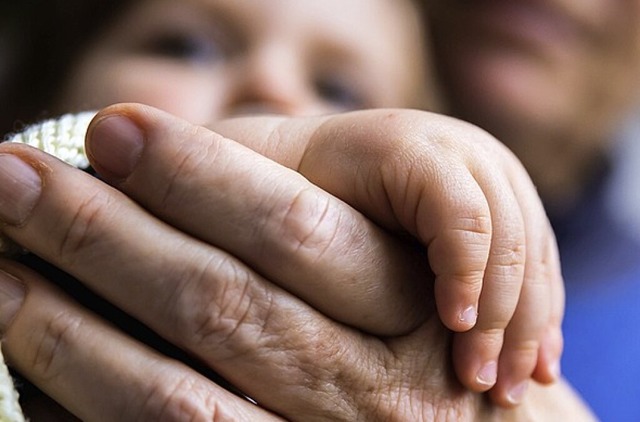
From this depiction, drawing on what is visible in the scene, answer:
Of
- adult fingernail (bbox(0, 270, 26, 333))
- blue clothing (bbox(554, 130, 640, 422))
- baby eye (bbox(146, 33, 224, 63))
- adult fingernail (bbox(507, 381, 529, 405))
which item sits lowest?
blue clothing (bbox(554, 130, 640, 422))

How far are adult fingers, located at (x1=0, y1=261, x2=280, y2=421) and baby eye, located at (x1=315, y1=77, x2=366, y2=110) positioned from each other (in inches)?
17.5

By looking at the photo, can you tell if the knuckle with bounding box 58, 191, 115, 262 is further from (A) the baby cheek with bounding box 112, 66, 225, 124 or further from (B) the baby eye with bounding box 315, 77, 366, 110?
(B) the baby eye with bounding box 315, 77, 366, 110

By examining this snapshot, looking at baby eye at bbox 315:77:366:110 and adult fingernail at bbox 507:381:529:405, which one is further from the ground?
baby eye at bbox 315:77:366:110

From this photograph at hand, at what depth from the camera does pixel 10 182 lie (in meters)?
0.40

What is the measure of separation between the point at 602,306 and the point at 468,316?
0.77m

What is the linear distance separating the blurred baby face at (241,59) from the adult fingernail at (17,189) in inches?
12.9

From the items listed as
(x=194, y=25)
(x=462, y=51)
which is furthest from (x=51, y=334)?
(x=462, y=51)

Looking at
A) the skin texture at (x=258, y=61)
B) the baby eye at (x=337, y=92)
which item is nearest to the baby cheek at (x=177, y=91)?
the skin texture at (x=258, y=61)

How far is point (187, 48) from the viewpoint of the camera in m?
0.78

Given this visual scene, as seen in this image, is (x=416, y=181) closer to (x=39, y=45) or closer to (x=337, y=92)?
(x=337, y=92)

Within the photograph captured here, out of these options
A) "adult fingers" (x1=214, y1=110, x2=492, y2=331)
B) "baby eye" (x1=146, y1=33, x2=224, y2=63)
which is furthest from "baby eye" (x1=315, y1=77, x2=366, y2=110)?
"adult fingers" (x1=214, y1=110, x2=492, y2=331)

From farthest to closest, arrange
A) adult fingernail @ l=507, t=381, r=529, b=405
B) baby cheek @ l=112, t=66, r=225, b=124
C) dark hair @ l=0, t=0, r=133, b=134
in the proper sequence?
dark hair @ l=0, t=0, r=133, b=134
baby cheek @ l=112, t=66, r=225, b=124
adult fingernail @ l=507, t=381, r=529, b=405

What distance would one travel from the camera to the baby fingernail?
421 mm

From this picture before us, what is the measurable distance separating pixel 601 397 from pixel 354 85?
0.55 metres
